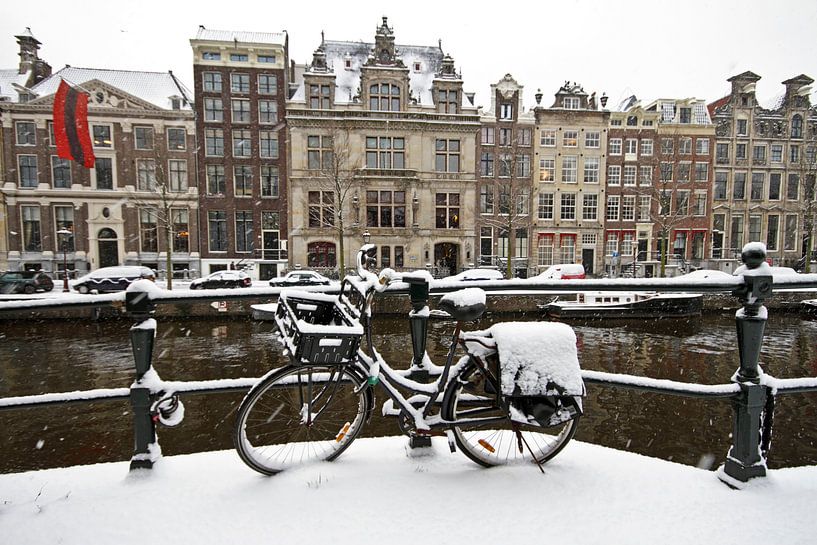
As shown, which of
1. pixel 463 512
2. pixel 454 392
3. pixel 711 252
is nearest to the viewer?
pixel 463 512

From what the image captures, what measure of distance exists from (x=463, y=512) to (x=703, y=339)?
15172 millimetres

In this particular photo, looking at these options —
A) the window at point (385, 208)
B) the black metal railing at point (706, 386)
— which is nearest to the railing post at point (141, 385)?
the black metal railing at point (706, 386)

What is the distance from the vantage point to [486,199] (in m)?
30.6

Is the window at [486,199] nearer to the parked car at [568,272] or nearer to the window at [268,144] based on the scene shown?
the parked car at [568,272]

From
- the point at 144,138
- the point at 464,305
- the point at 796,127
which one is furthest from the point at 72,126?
the point at 796,127

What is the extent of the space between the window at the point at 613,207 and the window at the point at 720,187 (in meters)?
7.61

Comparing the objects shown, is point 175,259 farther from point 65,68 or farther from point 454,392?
point 454,392

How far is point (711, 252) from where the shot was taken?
3259 cm

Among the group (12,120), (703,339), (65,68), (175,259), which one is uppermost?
(65,68)

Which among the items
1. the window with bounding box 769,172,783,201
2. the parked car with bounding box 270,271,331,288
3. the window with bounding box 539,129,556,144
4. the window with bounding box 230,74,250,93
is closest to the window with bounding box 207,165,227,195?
the window with bounding box 230,74,250,93

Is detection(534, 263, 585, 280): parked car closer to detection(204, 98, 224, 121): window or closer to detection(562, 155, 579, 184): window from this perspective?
detection(562, 155, 579, 184): window

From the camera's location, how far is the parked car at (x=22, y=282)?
18141 millimetres

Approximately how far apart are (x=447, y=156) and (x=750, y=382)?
2912 cm

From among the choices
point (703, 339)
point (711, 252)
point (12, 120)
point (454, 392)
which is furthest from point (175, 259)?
point (711, 252)
